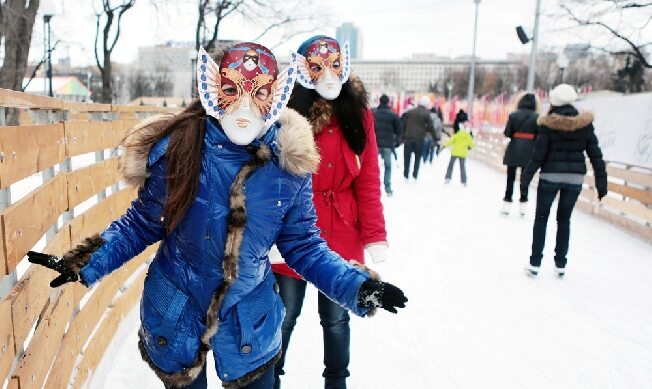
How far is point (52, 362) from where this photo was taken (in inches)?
85.3

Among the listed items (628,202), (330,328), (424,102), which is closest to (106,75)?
(424,102)

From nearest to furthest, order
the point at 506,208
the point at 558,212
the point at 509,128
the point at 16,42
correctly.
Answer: the point at 558,212
the point at 509,128
the point at 506,208
the point at 16,42

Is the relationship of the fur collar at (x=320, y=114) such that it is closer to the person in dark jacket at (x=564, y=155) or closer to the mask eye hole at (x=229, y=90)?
the mask eye hole at (x=229, y=90)

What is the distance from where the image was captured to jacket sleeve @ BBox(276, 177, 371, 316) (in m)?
1.79

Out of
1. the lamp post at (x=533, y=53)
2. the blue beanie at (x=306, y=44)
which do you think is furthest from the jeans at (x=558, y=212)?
the lamp post at (x=533, y=53)

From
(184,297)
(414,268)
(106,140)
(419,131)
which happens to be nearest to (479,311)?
(414,268)

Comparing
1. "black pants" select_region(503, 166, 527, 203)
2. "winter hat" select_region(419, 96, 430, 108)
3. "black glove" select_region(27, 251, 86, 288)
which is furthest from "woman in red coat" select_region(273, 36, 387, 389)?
Result: "winter hat" select_region(419, 96, 430, 108)

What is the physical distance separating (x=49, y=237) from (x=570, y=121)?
13.9ft

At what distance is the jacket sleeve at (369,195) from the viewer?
262cm

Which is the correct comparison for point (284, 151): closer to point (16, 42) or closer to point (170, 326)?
point (170, 326)

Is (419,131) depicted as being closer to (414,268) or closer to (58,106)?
(414,268)

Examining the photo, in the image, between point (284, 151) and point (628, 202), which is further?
point (628, 202)

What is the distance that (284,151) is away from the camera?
176cm

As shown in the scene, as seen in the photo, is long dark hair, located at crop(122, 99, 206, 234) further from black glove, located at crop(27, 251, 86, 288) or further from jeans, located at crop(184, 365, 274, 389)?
jeans, located at crop(184, 365, 274, 389)
